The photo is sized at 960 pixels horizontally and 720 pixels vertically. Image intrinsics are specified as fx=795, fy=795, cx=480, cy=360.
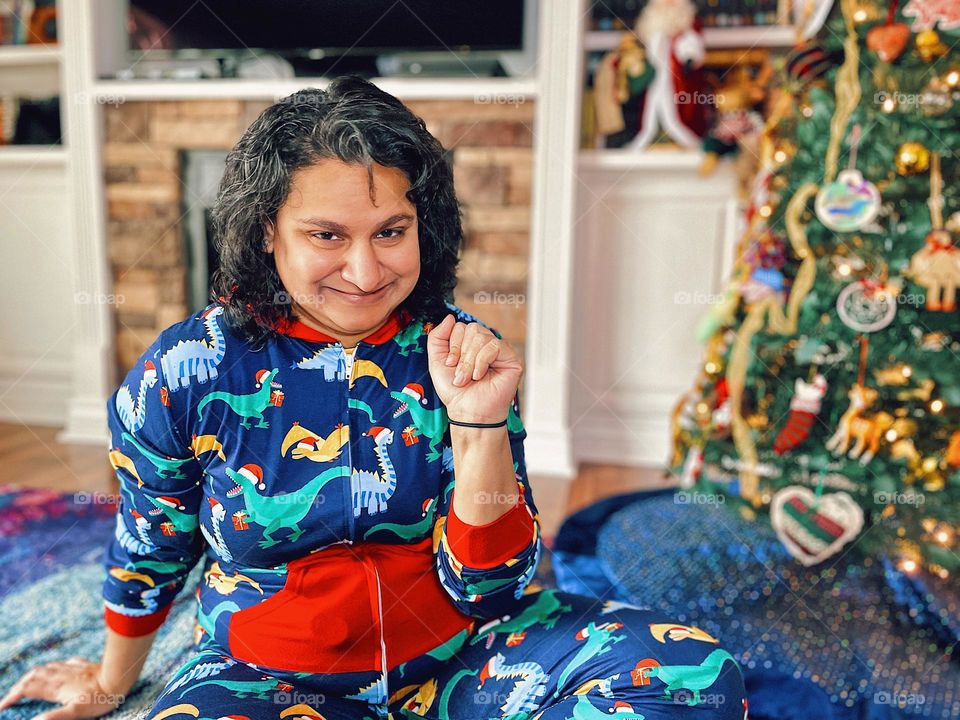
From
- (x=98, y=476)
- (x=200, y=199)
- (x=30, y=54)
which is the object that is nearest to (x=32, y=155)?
(x=30, y=54)

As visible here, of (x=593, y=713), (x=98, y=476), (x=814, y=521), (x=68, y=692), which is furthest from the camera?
(x=98, y=476)

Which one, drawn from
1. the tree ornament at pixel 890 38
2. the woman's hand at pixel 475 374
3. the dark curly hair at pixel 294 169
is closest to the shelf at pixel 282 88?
the tree ornament at pixel 890 38

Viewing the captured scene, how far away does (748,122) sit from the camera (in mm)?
2393

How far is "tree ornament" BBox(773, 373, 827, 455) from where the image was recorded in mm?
1772

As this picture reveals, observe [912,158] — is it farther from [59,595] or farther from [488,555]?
[59,595]

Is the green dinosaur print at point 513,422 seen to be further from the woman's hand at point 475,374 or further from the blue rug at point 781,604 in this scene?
the blue rug at point 781,604

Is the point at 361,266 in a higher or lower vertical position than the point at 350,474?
higher

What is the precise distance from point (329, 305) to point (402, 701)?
1.46ft

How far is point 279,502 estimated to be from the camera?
831 millimetres

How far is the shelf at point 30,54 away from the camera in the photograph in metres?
2.81

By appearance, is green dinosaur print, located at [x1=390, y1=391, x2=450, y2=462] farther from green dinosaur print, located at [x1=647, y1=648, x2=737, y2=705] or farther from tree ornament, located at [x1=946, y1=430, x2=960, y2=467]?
tree ornament, located at [x1=946, y1=430, x2=960, y2=467]

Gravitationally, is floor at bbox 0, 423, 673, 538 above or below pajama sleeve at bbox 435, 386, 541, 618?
below

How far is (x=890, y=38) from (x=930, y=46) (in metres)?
0.08

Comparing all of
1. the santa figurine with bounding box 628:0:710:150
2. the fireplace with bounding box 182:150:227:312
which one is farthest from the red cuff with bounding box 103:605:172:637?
the santa figurine with bounding box 628:0:710:150
